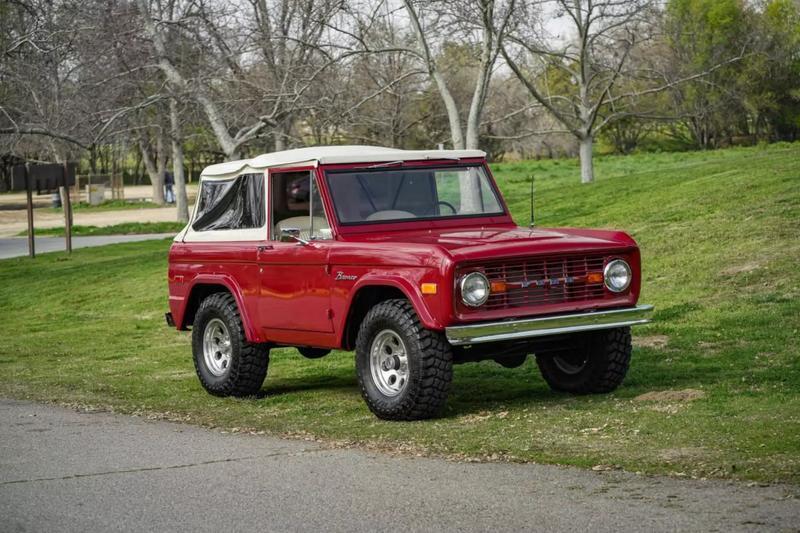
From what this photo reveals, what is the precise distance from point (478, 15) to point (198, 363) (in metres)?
12.8

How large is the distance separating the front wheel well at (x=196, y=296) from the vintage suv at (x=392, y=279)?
2 cm

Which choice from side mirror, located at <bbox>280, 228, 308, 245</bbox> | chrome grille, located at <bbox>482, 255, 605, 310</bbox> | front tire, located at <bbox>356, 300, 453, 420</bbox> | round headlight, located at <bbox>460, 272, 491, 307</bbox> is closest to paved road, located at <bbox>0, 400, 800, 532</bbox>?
front tire, located at <bbox>356, 300, 453, 420</bbox>

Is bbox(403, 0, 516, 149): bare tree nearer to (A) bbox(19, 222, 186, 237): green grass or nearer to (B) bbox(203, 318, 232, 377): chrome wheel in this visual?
(B) bbox(203, 318, 232, 377): chrome wheel

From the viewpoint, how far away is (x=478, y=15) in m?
22.7

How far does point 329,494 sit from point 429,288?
87.9 inches

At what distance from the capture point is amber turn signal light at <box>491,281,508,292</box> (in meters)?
8.99

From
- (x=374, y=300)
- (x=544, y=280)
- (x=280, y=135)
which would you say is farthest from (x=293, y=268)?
(x=280, y=135)

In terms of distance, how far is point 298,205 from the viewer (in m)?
10.6

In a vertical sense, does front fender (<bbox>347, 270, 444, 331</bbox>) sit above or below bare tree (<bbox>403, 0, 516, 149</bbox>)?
below

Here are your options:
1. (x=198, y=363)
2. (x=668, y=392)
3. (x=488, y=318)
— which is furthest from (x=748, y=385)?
(x=198, y=363)

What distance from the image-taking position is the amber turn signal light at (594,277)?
946 cm

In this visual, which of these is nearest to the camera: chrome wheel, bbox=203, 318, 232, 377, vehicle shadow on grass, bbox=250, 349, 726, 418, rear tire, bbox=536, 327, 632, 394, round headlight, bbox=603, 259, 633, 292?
round headlight, bbox=603, 259, 633, 292

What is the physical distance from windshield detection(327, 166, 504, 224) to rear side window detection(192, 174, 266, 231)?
89 centimetres

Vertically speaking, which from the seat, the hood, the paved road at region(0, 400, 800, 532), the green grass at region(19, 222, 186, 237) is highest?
the seat
